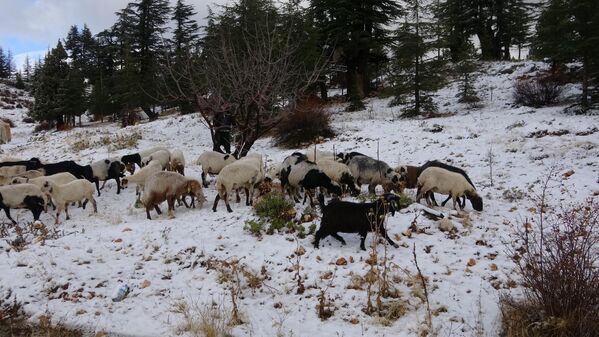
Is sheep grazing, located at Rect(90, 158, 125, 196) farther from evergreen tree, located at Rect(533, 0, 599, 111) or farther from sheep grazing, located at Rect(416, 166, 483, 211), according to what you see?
evergreen tree, located at Rect(533, 0, 599, 111)

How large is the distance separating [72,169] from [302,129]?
397 inches

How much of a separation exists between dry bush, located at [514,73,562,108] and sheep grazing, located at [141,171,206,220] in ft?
60.0

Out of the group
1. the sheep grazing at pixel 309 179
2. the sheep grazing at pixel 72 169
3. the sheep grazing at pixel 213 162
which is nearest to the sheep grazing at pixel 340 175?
the sheep grazing at pixel 309 179

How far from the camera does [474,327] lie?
17.2 feet

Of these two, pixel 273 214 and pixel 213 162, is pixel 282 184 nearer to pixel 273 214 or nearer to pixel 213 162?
pixel 273 214

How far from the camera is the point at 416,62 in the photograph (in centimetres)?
2272

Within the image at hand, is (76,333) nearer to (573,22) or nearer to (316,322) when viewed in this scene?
(316,322)

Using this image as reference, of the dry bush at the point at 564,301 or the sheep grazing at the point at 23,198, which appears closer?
the dry bush at the point at 564,301

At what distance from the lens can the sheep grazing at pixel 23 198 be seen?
31.6ft

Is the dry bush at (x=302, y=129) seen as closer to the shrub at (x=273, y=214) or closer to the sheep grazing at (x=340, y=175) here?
the sheep grazing at (x=340, y=175)

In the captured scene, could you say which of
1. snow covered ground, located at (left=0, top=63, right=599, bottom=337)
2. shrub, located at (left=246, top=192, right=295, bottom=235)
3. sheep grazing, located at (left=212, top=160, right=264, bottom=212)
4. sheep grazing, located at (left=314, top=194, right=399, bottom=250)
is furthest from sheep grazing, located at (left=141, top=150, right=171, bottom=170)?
sheep grazing, located at (left=314, top=194, right=399, bottom=250)

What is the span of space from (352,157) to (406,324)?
6401 mm

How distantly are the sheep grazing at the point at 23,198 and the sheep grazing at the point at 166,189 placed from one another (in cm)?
237

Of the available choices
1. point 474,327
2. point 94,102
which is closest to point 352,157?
point 474,327
